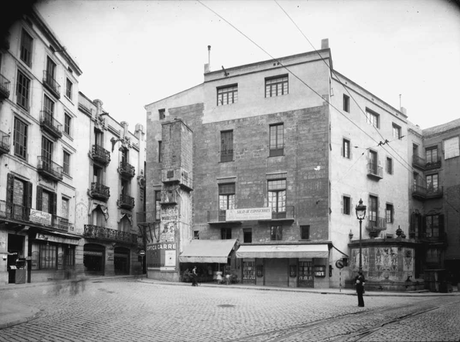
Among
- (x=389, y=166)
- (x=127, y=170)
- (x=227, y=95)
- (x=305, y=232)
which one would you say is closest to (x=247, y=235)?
(x=305, y=232)

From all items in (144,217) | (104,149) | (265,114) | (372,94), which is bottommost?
(144,217)

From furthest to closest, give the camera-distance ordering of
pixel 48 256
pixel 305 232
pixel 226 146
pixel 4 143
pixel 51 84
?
pixel 226 146 < pixel 305 232 < pixel 48 256 < pixel 51 84 < pixel 4 143

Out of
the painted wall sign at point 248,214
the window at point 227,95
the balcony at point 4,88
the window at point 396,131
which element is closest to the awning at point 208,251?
the painted wall sign at point 248,214

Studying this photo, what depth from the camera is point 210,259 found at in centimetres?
3138

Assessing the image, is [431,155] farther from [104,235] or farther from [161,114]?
[104,235]

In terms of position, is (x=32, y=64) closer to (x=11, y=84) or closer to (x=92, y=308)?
(x=11, y=84)

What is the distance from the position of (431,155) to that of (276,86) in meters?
18.0

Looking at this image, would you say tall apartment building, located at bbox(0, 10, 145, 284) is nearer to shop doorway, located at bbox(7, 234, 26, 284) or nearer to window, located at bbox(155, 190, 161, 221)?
shop doorway, located at bbox(7, 234, 26, 284)

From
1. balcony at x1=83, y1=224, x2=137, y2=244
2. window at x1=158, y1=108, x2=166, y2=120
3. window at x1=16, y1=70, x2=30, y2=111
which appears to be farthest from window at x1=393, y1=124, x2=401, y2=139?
window at x1=16, y1=70, x2=30, y2=111

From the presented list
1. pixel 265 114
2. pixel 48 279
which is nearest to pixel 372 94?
pixel 265 114

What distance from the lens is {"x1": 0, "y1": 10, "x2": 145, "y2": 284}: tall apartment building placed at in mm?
12969

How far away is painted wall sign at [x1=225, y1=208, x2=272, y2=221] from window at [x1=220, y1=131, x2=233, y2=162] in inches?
159

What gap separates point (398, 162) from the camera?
38562 mm

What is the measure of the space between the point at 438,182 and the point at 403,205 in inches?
221
